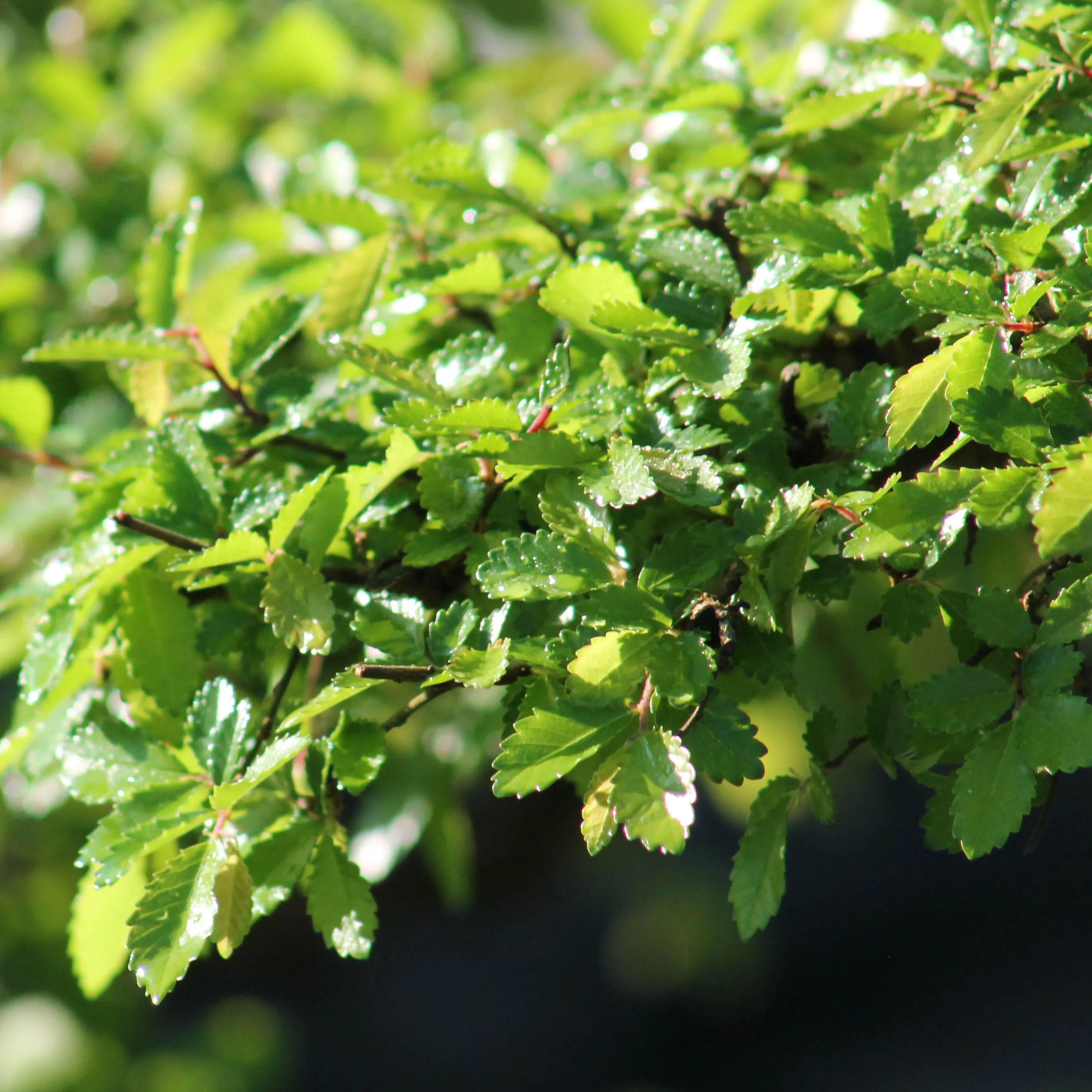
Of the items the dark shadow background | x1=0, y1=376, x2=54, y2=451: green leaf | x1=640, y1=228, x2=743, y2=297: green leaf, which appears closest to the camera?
x1=640, y1=228, x2=743, y2=297: green leaf

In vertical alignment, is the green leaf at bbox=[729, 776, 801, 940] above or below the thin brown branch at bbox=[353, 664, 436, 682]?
below

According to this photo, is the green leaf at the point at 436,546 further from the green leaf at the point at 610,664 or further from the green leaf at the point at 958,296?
the green leaf at the point at 958,296

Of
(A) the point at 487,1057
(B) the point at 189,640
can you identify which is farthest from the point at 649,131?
(A) the point at 487,1057

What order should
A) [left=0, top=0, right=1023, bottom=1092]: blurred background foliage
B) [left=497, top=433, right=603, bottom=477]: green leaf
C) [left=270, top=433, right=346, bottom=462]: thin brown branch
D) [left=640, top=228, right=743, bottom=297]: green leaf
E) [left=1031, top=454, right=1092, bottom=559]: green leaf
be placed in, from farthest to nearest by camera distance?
[left=0, top=0, right=1023, bottom=1092]: blurred background foliage
[left=270, top=433, right=346, bottom=462]: thin brown branch
[left=640, top=228, right=743, bottom=297]: green leaf
[left=497, top=433, right=603, bottom=477]: green leaf
[left=1031, top=454, right=1092, bottom=559]: green leaf

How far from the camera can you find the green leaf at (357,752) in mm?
618

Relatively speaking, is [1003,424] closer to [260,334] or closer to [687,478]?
[687,478]

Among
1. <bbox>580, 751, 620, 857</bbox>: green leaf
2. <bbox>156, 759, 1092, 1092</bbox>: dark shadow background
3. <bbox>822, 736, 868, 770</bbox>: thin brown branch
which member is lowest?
<bbox>156, 759, 1092, 1092</bbox>: dark shadow background

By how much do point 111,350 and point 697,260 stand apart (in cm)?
44

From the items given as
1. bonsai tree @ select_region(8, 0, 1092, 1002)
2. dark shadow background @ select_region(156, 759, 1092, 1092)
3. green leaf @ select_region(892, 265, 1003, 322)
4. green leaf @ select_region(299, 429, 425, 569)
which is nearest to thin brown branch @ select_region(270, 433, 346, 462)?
bonsai tree @ select_region(8, 0, 1092, 1002)

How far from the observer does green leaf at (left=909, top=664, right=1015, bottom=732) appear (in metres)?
0.55

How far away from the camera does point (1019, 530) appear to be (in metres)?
0.93

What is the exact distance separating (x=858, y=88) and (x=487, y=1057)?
2633 mm

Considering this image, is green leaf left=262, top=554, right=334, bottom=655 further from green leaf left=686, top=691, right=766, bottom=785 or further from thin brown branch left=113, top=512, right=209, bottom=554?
green leaf left=686, top=691, right=766, bottom=785

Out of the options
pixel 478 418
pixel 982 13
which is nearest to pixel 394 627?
pixel 478 418
